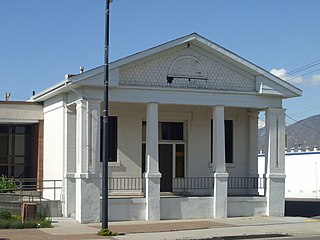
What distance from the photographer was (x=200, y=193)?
2817 centimetres

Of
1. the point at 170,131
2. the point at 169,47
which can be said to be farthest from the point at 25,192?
the point at 169,47

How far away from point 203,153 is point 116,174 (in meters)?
4.06

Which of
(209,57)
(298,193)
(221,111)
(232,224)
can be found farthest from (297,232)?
(298,193)

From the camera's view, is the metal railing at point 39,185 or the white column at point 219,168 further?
the metal railing at point 39,185

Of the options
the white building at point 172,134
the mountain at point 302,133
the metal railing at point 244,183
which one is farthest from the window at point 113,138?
the mountain at point 302,133

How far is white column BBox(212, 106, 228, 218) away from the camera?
25672mm

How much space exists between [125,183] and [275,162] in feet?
19.9

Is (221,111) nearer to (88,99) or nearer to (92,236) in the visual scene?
(88,99)

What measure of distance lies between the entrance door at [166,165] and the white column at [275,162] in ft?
13.6

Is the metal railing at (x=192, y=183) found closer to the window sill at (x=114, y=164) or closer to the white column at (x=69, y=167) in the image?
the window sill at (x=114, y=164)

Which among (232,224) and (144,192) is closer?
(232,224)

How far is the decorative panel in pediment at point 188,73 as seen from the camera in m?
24.9

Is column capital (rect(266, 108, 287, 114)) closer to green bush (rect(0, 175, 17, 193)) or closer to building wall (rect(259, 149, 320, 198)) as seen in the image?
green bush (rect(0, 175, 17, 193))

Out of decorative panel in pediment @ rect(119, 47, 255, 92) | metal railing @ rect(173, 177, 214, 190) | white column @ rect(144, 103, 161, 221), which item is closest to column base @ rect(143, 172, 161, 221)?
white column @ rect(144, 103, 161, 221)
